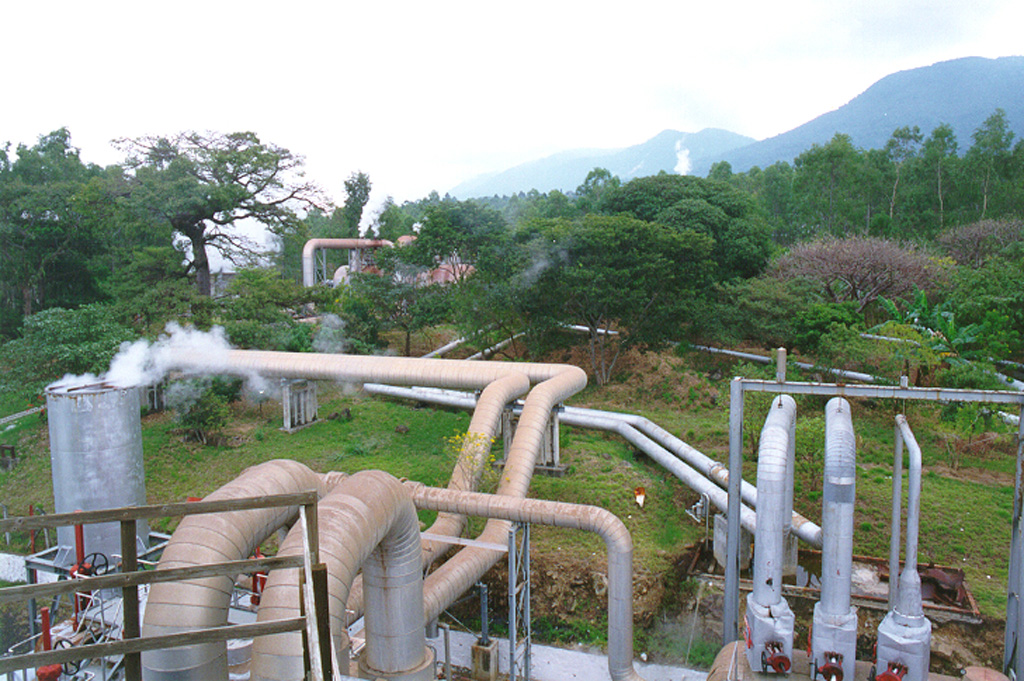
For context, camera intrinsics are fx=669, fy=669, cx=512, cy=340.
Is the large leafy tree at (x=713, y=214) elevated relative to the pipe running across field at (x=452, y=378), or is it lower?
elevated

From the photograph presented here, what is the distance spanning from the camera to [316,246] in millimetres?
45531

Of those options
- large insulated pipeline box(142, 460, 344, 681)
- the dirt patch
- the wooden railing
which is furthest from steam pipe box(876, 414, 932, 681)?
the dirt patch

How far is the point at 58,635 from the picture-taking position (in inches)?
397

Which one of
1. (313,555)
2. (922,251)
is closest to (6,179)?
(313,555)

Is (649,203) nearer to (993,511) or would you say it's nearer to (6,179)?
(993,511)

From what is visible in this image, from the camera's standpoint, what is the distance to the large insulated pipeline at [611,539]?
1085 centimetres

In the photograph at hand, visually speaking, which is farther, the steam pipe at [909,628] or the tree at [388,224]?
the tree at [388,224]

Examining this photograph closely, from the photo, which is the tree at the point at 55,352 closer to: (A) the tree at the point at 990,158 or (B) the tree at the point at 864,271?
(B) the tree at the point at 864,271

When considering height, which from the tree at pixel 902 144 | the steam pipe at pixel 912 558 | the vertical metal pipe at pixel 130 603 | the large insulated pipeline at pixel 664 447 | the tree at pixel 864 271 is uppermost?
the tree at pixel 902 144

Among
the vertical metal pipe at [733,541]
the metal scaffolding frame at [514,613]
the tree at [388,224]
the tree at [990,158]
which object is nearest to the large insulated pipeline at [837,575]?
the vertical metal pipe at [733,541]

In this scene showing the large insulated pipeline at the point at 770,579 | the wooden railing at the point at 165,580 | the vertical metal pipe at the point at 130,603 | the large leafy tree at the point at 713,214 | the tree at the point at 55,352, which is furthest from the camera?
the large leafy tree at the point at 713,214

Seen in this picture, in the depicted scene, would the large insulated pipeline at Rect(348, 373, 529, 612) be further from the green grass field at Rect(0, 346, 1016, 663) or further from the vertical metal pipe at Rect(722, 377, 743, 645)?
the vertical metal pipe at Rect(722, 377, 743, 645)

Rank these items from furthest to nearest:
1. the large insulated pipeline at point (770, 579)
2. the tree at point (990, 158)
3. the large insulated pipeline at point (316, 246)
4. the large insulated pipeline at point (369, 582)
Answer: the large insulated pipeline at point (316, 246)
the tree at point (990, 158)
the large insulated pipeline at point (770, 579)
the large insulated pipeline at point (369, 582)

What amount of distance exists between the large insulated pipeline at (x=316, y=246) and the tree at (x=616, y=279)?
18.7 metres
